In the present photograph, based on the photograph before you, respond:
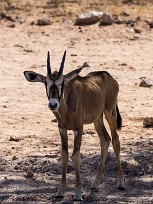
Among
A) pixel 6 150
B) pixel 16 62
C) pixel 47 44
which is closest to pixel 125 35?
pixel 47 44

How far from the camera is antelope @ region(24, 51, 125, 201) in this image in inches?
358

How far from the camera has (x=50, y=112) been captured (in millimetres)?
14539

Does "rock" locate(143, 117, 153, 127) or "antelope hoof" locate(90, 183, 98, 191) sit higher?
"antelope hoof" locate(90, 183, 98, 191)

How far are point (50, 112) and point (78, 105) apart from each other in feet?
16.4

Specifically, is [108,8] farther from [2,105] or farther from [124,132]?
[124,132]

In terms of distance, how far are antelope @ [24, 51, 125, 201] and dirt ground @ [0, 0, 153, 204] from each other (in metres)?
0.35

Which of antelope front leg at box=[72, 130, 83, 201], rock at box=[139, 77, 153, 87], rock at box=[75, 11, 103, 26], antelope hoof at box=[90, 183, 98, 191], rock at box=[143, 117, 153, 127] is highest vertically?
antelope front leg at box=[72, 130, 83, 201]

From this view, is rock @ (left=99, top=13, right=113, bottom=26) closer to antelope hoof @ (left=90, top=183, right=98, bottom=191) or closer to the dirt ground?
the dirt ground

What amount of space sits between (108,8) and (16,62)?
635 cm

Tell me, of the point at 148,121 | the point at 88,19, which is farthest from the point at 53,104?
the point at 88,19

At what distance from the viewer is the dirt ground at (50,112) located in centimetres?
1012

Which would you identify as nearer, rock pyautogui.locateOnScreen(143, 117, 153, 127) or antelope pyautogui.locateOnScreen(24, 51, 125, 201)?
antelope pyautogui.locateOnScreen(24, 51, 125, 201)

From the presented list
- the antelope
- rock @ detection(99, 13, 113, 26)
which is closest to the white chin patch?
the antelope

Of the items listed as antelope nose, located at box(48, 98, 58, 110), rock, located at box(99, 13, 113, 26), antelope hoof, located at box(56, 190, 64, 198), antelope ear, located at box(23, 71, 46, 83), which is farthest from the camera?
rock, located at box(99, 13, 113, 26)
